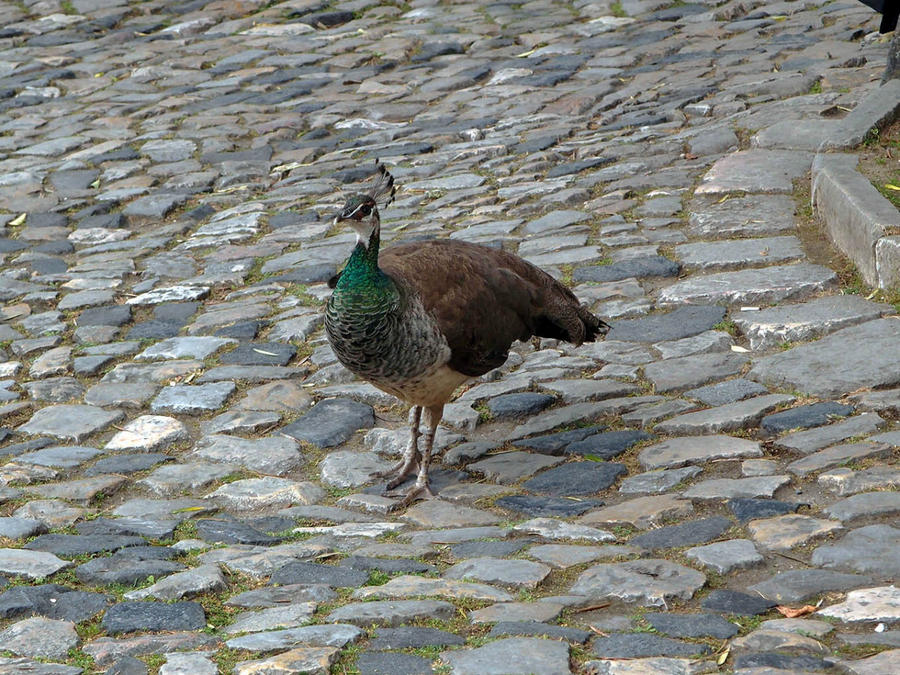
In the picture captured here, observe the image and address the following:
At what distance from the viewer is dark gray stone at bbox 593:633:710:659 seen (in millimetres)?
3299

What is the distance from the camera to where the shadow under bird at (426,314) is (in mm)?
4809

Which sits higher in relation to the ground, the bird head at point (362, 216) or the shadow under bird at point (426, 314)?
the bird head at point (362, 216)

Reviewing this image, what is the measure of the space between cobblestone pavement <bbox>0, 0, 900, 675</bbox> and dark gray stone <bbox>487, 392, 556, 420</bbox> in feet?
0.07

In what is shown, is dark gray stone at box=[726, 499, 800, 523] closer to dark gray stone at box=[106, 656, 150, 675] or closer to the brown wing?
the brown wing

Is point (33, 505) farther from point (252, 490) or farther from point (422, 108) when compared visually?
point (422, 108)

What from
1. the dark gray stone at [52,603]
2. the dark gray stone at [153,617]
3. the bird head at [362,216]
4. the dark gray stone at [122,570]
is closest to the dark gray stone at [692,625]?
the dark gray stone at [153,617]

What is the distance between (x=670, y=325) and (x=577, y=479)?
4.55ft

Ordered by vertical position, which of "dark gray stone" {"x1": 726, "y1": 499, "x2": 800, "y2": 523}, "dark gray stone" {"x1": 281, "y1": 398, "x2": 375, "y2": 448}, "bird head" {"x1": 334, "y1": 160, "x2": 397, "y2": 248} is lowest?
"dark gray stone" {"x1": 281, "y1": 398, "x2": 375, "y2": 448}

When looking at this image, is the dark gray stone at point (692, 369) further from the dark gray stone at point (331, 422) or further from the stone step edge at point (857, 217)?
the dark gray stone at point (331, 422)

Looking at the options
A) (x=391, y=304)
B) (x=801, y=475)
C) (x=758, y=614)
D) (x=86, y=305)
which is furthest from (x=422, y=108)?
(x=758, y=614)

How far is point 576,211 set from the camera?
7.52 metres

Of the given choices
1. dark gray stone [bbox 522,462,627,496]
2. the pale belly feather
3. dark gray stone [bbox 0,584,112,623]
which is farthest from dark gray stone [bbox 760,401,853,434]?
dark gray stone [bbox 0,584,112,623]

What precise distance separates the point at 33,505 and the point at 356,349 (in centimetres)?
134

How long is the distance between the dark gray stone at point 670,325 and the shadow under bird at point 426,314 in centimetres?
53
